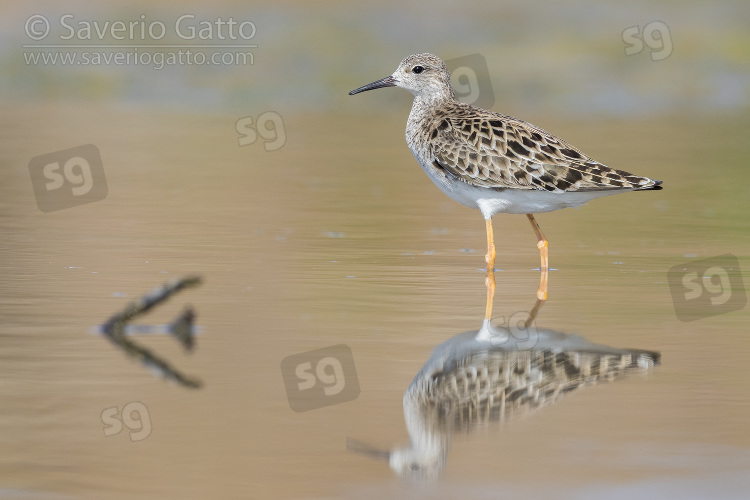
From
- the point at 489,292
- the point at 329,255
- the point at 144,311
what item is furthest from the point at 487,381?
the point at 329,255

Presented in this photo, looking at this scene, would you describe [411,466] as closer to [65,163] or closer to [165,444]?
[165,444]

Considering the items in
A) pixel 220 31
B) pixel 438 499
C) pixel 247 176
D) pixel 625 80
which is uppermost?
pixel 220 31

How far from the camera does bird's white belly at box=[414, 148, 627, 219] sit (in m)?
12.4

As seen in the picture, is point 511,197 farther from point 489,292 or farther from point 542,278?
point 489,292

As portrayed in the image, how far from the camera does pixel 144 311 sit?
9062mm

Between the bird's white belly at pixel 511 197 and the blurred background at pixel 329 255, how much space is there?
56 centimetres

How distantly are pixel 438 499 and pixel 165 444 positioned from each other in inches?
59.1

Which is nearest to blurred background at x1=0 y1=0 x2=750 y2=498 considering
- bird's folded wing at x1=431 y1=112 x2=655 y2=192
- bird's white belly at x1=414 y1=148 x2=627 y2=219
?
bird's white belly at x1=414 y1=148 x2=627 y2=219

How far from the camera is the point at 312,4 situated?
35.0 meters

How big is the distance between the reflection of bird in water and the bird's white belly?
311cm

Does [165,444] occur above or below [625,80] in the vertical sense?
below

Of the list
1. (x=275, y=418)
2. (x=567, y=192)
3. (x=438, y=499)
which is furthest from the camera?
(x=567, y=192)

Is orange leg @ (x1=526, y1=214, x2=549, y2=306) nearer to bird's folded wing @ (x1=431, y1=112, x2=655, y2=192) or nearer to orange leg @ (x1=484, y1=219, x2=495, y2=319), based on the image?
orange leg @ (x1=484, y1=219, x2=495, y2=319)

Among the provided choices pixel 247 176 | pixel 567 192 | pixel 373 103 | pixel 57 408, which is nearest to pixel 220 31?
pixel 373 103
